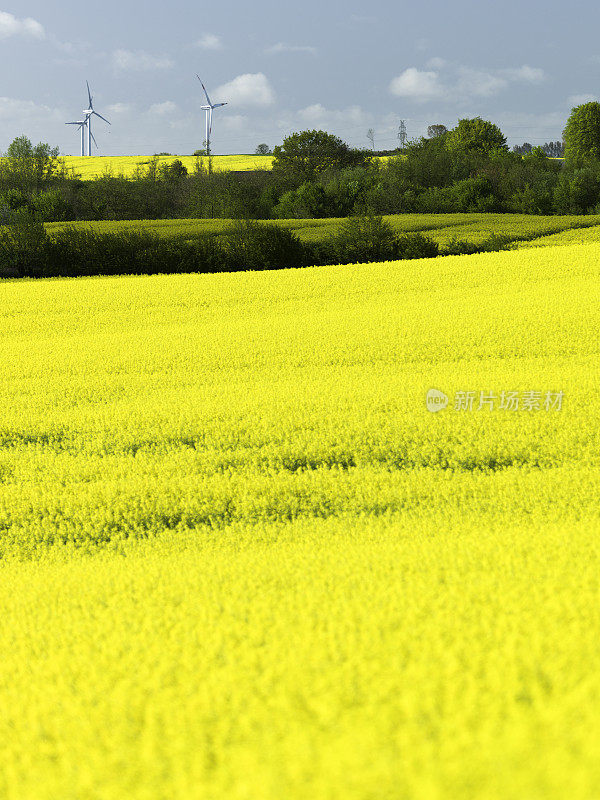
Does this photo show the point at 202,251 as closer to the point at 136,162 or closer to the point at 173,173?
the point at 173,173

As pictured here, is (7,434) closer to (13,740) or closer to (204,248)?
(13,740)

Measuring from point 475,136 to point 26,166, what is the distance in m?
60.3

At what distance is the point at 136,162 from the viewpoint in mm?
109062

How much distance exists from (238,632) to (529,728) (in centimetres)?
148

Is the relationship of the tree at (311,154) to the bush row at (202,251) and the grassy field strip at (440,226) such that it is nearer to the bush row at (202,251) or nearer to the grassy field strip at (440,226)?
the grassy field strip at (440,226)

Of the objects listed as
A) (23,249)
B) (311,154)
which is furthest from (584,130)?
(23,249)

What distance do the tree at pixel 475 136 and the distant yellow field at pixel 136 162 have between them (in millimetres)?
28911

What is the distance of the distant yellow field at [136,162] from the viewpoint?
101 meters

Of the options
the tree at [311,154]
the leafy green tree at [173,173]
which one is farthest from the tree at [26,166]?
the tree at [311,154]

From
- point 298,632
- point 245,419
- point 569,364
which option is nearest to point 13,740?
point 298,632

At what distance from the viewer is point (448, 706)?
6.75ft

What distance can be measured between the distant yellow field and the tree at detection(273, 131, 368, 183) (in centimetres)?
2018

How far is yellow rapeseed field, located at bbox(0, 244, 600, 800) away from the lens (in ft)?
6.56

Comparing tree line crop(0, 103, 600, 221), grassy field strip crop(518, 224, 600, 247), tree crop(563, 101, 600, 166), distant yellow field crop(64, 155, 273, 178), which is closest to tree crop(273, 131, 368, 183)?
tree line crop(0, 103, 600, 221)
